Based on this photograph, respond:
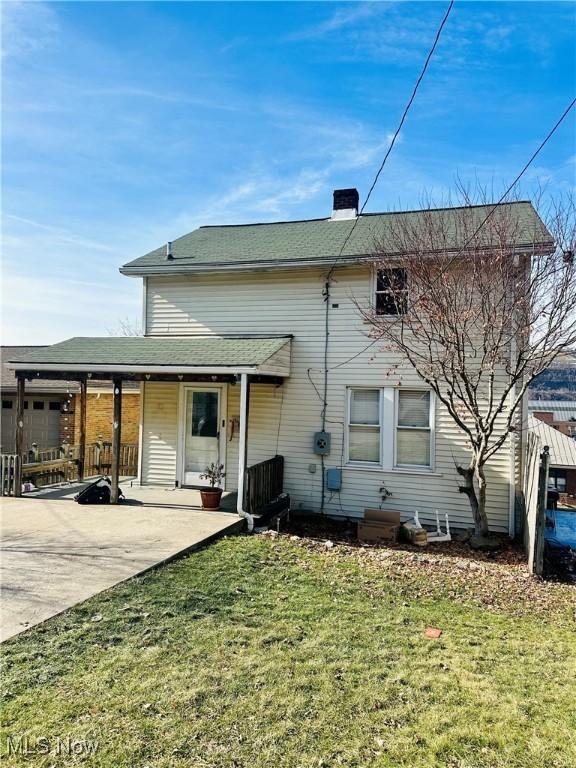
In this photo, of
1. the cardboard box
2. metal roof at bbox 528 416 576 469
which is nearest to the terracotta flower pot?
the cardboard box

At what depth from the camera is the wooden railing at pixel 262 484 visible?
884 centimetres

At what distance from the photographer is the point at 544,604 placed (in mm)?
5754

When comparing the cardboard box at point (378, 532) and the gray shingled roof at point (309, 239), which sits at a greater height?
the gray shingled roof at point (309, 239)

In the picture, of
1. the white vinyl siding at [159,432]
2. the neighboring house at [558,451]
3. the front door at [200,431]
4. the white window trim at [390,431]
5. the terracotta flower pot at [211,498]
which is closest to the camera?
the terracotta flower pot at [211,498]

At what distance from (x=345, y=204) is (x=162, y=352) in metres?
6.61

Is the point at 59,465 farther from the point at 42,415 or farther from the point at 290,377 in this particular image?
the point at 290,377

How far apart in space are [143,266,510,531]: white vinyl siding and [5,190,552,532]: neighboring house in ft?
0.08

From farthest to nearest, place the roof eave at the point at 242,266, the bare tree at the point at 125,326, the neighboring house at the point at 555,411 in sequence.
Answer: the neighboring house at the point at 555,411, the bare tree at the point at 125,326, the roof eave at the point at 242,266

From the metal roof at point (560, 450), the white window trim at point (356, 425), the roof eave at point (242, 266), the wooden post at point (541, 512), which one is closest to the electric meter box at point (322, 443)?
the white window trim at point (356, 425)

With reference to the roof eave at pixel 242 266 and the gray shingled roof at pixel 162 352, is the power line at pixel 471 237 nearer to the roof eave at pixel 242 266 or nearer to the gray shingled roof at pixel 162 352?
the roof eave at pixel 242 266

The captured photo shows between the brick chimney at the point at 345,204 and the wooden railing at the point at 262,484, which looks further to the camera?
the brick chimney at the point at 345,204

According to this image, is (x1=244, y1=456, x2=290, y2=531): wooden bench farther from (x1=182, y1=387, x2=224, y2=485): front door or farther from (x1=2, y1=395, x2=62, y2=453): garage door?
(x1=2, y1=395, x2=62, y2=453): garage door

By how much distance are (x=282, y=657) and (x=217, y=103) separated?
829cm

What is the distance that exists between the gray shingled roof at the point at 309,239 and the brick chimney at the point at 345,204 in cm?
40
